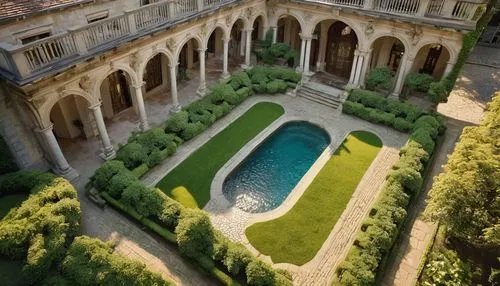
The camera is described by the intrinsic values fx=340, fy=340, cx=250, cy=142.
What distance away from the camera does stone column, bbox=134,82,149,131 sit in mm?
20453

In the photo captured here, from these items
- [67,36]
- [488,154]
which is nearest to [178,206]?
[67,36]

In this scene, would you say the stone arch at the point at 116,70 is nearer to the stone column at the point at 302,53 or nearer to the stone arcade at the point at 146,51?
the stone arcade at the point at 146,51

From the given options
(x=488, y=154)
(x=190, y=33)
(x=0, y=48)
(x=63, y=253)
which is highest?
(x=0, y=48)

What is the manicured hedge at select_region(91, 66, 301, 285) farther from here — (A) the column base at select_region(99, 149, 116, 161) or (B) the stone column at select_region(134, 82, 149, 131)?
(A) the column base at select_region(99, 149, 116, 161)

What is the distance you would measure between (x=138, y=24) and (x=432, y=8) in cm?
1832

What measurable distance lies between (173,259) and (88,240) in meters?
3.59

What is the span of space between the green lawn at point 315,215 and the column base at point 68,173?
9.89 metres

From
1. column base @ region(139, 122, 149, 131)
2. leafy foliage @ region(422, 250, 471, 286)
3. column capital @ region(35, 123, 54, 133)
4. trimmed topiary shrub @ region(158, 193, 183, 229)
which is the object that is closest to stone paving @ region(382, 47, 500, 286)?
leafy foliage @ region(422, 250, 471, 286)

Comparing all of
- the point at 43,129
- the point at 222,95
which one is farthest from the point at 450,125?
the point at 43,129

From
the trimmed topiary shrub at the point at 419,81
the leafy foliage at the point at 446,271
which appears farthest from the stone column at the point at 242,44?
the leafy foliage at the point at 446,271

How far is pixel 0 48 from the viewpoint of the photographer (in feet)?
45.2

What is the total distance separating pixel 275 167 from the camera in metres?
20.2

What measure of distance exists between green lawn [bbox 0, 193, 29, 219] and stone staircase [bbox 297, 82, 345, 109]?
63.6ft

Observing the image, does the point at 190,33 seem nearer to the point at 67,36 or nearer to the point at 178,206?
the point at 67,36
